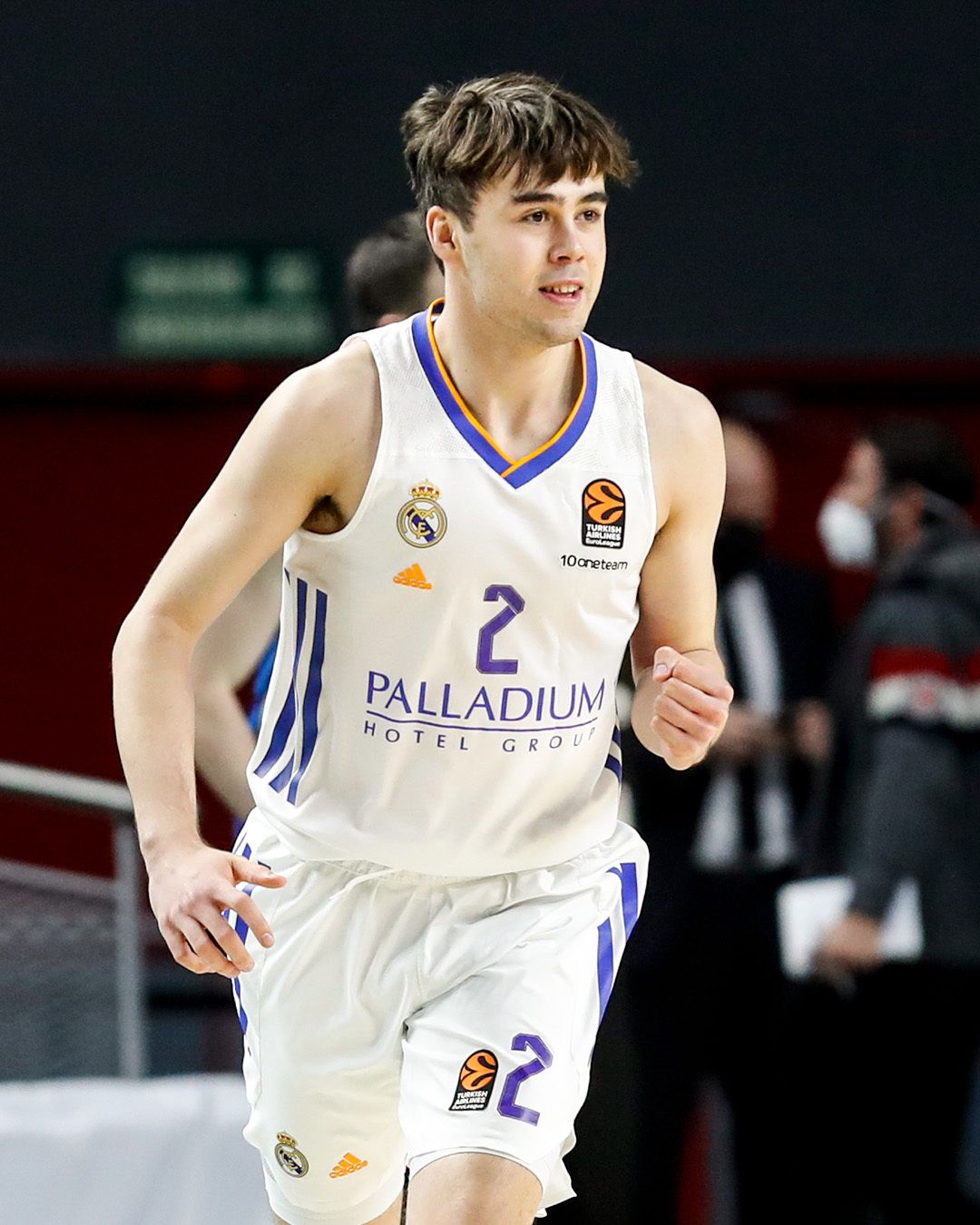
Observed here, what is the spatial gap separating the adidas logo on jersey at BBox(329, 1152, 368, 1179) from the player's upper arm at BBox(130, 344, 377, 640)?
88 cm

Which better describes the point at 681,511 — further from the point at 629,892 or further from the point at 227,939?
the point at 227,939

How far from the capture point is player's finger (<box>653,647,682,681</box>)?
280cm

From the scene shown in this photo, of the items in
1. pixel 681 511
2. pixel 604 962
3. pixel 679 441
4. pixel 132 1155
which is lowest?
pixel 132 1155

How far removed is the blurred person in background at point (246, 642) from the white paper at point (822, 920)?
1.80 metres

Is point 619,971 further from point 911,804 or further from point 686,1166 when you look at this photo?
point 686,1166

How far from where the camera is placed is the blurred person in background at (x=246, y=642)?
3.65m

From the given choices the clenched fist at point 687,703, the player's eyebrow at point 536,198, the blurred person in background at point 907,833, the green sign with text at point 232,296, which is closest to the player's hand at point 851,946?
the blurred person in background at point 907,833

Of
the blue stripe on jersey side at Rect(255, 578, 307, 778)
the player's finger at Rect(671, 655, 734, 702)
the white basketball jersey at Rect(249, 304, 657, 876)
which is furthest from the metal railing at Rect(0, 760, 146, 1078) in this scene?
the player's finger at Rect(671, 655, 734, 702)

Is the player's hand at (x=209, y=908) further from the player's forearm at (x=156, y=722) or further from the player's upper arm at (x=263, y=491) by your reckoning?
the player's upper arm at (x=263, y=491)

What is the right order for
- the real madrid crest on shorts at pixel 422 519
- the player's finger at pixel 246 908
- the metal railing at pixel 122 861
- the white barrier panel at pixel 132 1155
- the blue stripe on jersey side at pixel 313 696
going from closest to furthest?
the player's finger at pixel 246 908
the real madrid crest on shorts at pixel 422 519
the blue stripe on jersey side at pixel 313 696
the white barrier panel at pixel 132 1155
the metal railing at pixel 122 861

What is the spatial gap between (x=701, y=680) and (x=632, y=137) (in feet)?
20.5

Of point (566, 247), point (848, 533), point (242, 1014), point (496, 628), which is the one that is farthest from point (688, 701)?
point (848, 533)

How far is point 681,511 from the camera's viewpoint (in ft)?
9.98

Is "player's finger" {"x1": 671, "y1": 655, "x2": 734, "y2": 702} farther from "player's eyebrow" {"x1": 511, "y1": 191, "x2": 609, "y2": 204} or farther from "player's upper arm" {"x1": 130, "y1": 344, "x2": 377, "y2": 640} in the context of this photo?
"player's eyebrow" {"x1": 511, "y1": 191, "x2": 609, "y2": 204}
